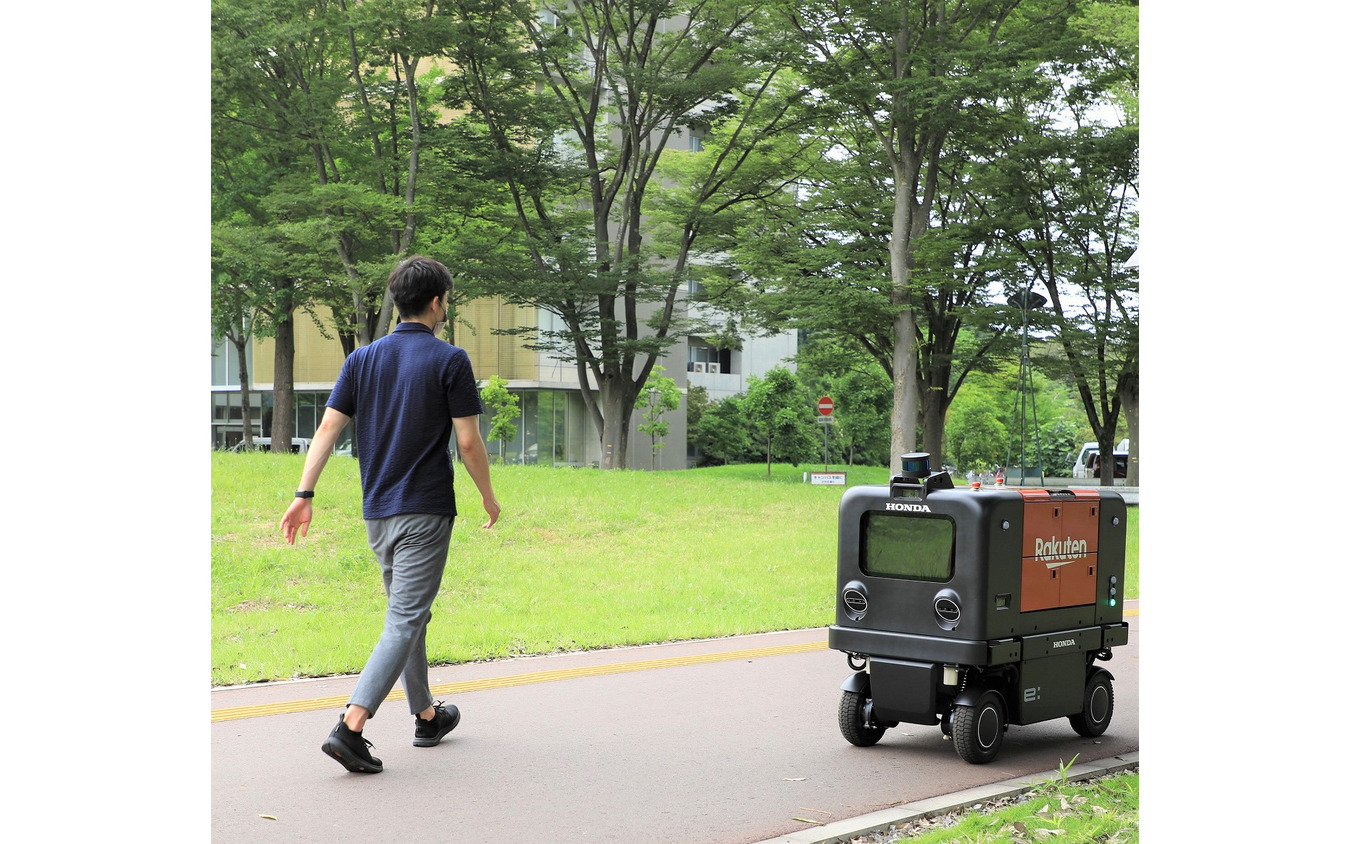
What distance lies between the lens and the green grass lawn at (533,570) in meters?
9.58

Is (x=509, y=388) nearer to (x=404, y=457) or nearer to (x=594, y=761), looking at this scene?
(x=594, y=761)

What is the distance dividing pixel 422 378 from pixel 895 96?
21978mm

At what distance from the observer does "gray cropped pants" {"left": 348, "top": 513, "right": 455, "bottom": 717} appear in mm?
5262

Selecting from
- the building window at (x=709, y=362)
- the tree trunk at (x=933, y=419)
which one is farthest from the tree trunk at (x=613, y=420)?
the building window at (x=709, y=362)

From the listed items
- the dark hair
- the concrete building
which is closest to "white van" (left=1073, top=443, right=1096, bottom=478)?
the concrete building

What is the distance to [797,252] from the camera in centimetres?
2912

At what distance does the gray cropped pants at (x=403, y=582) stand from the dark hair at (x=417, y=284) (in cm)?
95

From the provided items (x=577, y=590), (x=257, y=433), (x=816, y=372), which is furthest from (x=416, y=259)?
(x=257, y=433)

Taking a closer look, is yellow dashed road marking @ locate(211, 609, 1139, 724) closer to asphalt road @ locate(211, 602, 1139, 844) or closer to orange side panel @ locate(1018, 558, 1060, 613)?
asphalt road @ locate(211, 602, 1139, 844)

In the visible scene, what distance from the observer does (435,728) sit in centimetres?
596

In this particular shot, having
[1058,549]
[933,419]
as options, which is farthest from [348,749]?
[933,419]

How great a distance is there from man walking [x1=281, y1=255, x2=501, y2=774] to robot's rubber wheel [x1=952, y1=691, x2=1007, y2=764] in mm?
2336

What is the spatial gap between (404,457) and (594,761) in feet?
5.39

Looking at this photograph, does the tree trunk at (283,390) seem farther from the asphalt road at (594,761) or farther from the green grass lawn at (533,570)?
the asphalt road at (594,761)
